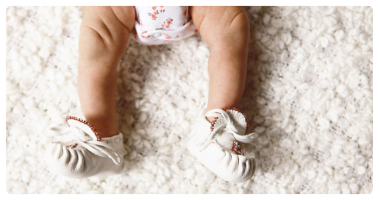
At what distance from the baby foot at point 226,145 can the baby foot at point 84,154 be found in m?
0.23

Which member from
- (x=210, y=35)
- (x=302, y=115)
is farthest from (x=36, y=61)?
(x=302, y=115)

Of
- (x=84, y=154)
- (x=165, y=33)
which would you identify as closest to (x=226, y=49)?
(x=165, y=33)

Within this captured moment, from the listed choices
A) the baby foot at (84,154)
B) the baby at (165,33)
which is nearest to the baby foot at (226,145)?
the baby at (165,33)

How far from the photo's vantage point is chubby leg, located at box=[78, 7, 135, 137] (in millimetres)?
796

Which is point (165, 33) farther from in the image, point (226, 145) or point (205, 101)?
point (226, 145)

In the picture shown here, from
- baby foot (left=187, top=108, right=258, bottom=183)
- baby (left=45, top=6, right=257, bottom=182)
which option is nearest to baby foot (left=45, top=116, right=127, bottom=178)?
baby (left=45, top=6, right=257, bottom=182)

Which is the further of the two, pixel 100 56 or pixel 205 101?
pixel 205 101

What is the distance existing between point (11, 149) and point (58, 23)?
413 millimetres

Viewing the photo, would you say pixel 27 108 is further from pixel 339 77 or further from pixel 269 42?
pixel 339 77

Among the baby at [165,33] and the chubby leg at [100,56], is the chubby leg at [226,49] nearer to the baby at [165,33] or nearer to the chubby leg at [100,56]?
the baby at [165,33]

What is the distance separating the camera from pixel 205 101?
917 mm

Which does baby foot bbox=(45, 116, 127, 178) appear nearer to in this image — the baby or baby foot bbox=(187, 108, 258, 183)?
the baby

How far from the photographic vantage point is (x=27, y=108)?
92 cm

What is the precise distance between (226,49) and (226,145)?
0.26 meters
